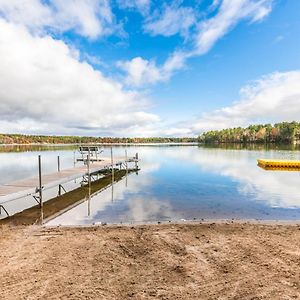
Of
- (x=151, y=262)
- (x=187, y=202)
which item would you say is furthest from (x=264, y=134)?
(x=151, y=262)

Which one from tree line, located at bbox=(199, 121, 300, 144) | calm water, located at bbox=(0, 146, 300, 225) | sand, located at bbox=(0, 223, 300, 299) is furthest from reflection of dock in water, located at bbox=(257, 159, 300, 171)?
tree line, located at bbox=(199, 121, 300, 144)

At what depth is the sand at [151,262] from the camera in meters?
6.09

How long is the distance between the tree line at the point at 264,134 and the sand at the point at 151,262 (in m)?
147

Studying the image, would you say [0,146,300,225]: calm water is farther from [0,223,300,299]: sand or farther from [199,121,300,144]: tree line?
[199,121,300,144]: tree line

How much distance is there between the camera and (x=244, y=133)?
172m

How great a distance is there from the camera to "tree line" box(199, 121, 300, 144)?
140250 mm

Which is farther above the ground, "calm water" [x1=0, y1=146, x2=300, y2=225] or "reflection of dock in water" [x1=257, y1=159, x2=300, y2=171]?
"reflection of dock in water" [x1=257, y1=159, x2=300, y2=171]

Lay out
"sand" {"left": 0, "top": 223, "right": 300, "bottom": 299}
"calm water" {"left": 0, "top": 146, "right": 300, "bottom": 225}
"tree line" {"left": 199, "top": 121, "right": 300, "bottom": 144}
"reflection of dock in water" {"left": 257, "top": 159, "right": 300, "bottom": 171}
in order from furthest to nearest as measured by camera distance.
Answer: "tree line" {"left": 199, "top": 121, "right": 300, "bottom": 144} → "reflection of dock in water" {"left": 257, "top": 159, "right": 300, "bottom": 171} → "calm water" {"left": 0, "top": 146, "right": 300, "bottom": 225} → "sand" {"left": 0, "top": 223, "right": 300, "bottom": 299}

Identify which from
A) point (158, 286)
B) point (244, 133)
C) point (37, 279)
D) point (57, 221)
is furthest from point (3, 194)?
point (244, 133)

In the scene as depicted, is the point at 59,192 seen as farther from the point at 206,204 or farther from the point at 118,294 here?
the point at 118,294

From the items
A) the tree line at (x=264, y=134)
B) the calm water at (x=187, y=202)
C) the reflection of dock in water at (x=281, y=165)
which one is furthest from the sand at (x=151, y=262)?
the tree line at (x=264, y=134)

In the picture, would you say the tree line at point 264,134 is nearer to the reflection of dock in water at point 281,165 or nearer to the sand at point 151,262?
the reflection of dock in water at point 281,165

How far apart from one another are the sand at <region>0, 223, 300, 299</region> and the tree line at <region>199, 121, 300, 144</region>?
14687 centimetres

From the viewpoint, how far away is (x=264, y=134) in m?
156
